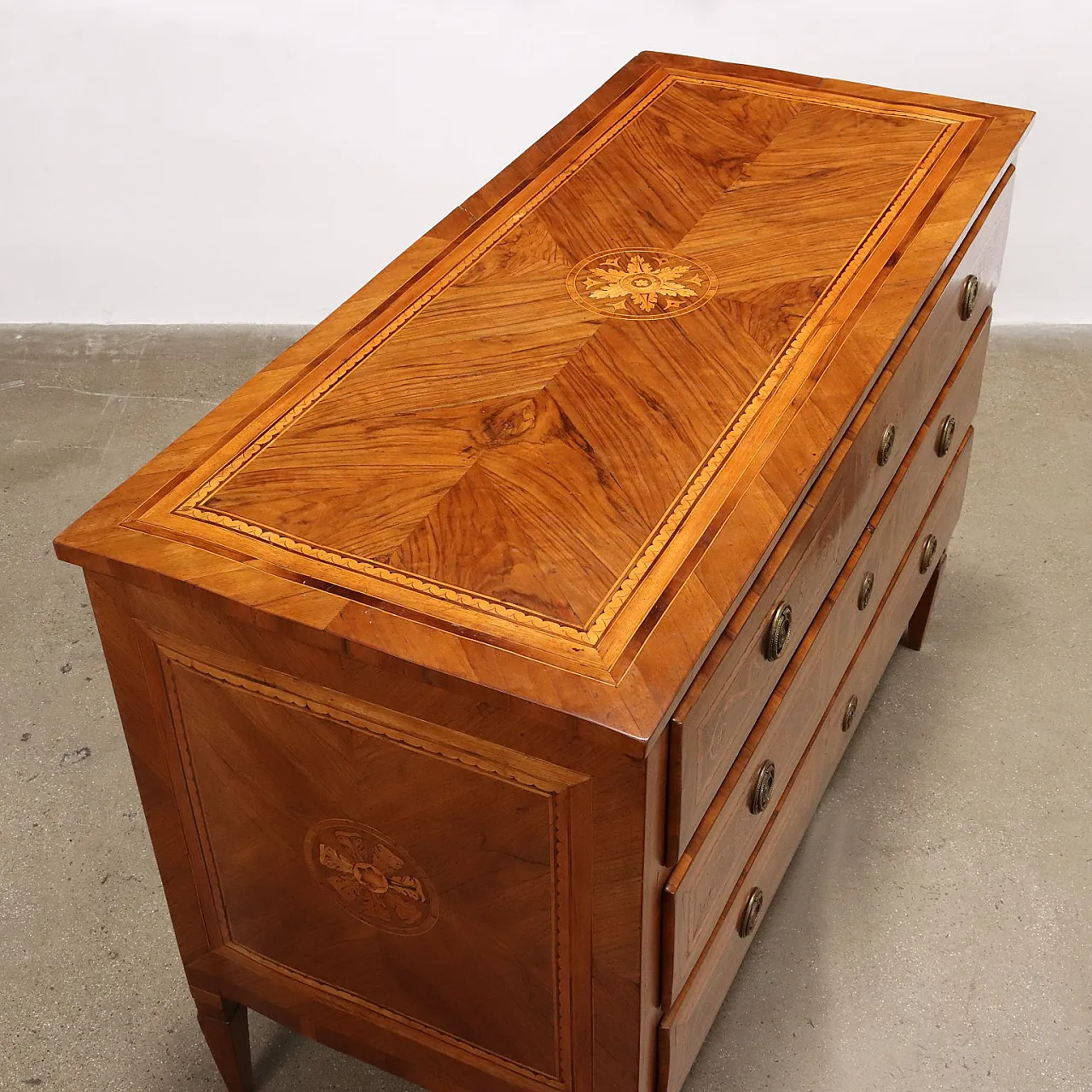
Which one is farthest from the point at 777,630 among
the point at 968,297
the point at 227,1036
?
the point at 227,1036

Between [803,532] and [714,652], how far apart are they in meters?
0.25

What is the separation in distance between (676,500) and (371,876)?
525mm

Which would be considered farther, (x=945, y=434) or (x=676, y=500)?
(x=945, y=434)

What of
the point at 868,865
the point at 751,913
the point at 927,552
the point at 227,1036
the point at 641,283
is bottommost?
the point at 868,865

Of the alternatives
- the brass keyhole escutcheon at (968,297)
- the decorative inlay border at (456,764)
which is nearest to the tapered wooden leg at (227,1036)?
the decorative inlay border at (456,764)

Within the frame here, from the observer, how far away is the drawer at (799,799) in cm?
168

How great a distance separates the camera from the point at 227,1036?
187 cm

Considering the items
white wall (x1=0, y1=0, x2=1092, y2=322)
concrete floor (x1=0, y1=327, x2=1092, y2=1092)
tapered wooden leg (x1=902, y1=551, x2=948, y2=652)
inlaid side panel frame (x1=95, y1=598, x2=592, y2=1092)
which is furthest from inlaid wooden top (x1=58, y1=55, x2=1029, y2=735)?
white wall (x1=0, y1=0, x2=1092, y2=322)

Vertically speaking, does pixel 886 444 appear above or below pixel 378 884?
above

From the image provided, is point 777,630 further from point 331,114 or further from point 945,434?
point 331,114

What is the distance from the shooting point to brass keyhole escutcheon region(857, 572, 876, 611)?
6.50ft

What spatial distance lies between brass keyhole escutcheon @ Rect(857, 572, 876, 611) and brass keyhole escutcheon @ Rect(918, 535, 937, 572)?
35 centimetres

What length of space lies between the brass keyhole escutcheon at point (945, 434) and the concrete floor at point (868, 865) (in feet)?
1.78

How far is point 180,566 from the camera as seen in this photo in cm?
136
